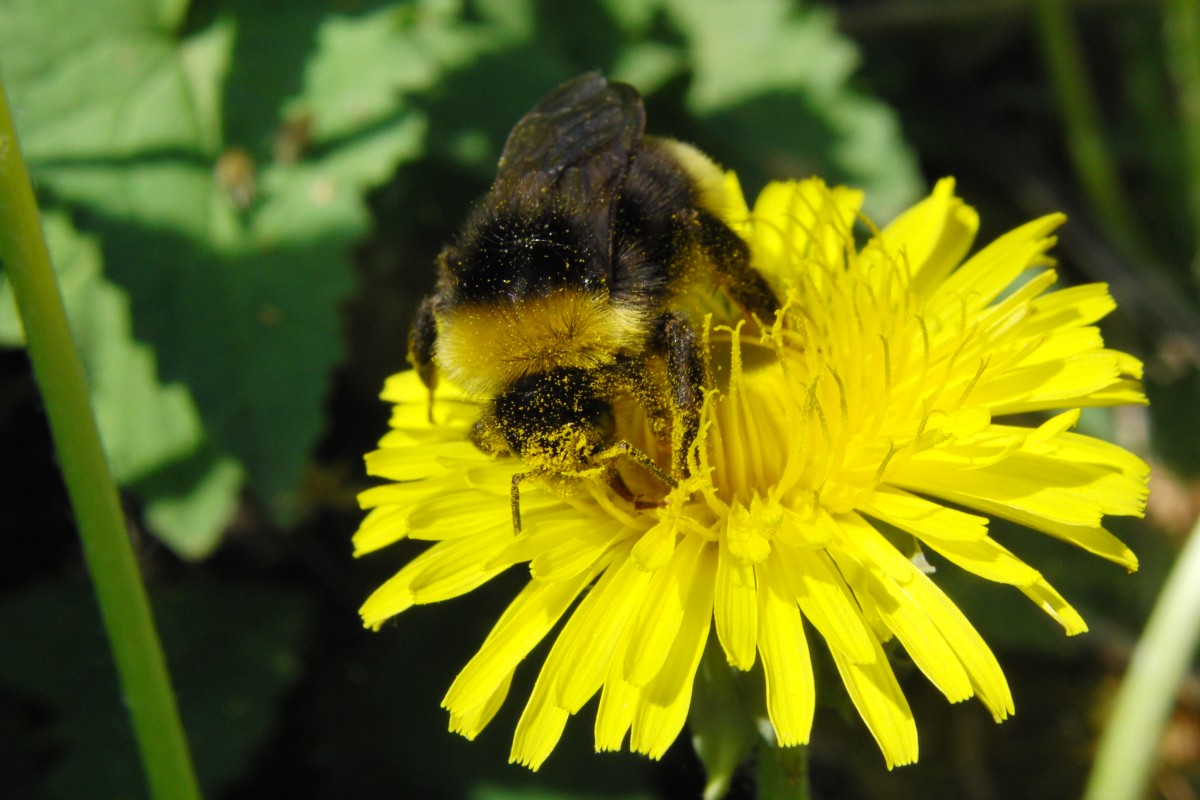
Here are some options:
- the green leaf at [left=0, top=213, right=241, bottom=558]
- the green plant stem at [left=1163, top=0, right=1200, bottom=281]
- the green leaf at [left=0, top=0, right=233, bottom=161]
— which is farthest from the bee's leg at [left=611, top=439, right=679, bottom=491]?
the green plant stem at [left=1163, top=0, right=1200, bottom=281]

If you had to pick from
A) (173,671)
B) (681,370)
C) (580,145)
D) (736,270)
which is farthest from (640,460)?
(173,671)

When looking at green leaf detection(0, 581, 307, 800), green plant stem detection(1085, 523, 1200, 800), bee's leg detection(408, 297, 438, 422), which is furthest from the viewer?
green leaf detection(0, 581, 307, 800)

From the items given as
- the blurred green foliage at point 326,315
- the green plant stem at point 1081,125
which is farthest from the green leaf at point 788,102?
the green plant stem at point 1081,125

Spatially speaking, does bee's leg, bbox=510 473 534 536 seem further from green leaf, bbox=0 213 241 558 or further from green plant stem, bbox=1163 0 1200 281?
green plant stem, bbox=1163 0 1200 281

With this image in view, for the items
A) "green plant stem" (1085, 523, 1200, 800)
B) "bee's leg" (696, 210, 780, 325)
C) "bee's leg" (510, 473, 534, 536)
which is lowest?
"green plant stem" (1085, 523, 1200, 800)

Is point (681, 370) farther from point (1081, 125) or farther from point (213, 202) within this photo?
point (1081, 125)

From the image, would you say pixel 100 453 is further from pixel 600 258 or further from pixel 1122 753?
pixel 1122 753
